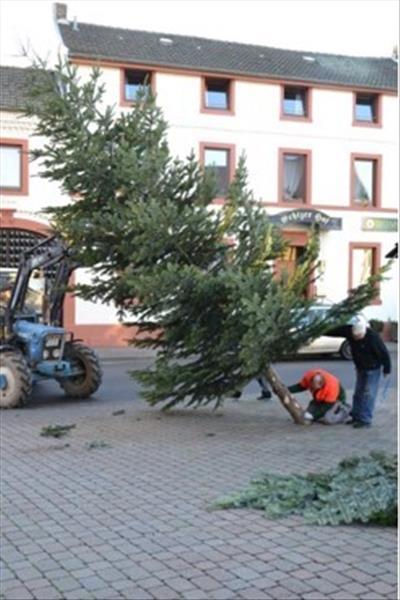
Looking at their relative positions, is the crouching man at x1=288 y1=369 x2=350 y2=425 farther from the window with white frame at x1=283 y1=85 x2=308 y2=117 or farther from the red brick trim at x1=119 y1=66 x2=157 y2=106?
the window with white frame at x1=283 y1=85 x2=308 y2=117

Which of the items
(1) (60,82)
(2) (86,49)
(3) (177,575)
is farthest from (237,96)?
(3) (177,575)

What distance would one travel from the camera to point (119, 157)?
10.6 metres

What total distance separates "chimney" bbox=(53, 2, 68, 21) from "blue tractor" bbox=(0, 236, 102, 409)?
57.9 ft

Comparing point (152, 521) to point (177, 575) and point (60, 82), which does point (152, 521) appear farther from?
point (60, 82)

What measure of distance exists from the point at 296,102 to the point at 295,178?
9.79 ft

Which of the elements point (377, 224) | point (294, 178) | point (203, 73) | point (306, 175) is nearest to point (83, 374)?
point (203, 73)

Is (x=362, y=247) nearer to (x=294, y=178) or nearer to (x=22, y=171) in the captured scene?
(x=294, y=178)

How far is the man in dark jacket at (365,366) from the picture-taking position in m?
10.7

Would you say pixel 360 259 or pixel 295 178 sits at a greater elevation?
pixel 295 178

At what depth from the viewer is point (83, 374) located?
14.5 meters

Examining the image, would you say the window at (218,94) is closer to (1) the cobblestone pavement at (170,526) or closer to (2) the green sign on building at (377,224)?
(2) the green sign on building at (377,224)

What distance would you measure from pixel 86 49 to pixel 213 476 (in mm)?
22642

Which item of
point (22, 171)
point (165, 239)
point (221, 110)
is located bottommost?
point (165, 239)

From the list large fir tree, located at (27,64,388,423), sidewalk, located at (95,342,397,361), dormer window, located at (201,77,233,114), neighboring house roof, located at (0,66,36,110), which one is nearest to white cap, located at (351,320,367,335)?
A: large fir tree, located at (27,64,388,423)
